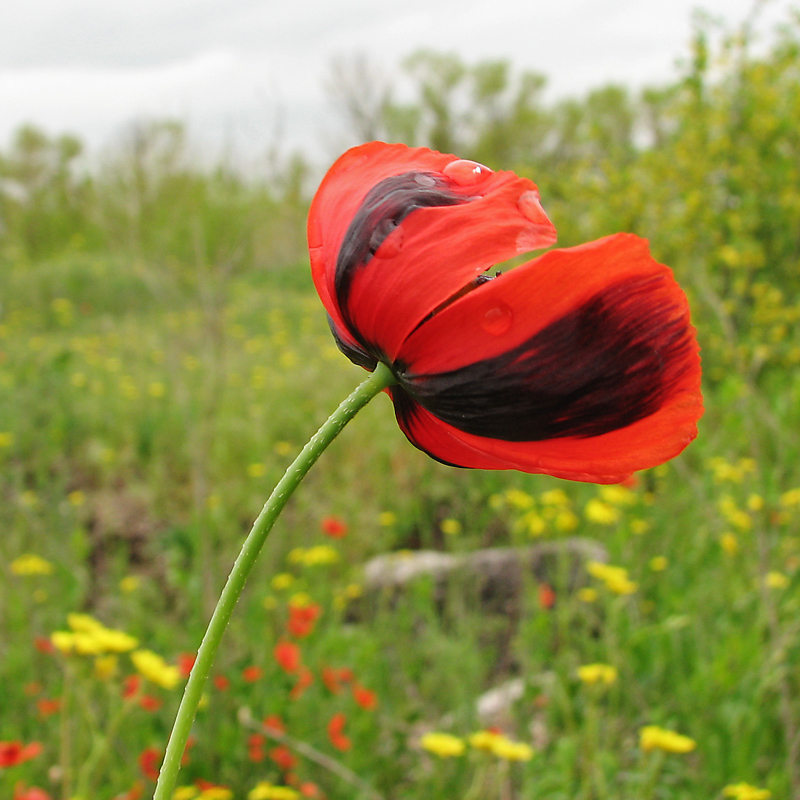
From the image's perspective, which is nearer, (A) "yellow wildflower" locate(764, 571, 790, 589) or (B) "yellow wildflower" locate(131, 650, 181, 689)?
(B) "yellow wildflower" locate(131, 650, 181, 689)

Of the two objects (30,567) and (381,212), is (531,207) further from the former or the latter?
(30,567)

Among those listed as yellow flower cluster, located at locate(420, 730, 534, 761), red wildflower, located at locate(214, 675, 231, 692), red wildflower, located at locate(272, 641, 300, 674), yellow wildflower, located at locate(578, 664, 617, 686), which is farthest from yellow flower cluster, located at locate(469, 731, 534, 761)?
red wildflower, located at locate(214, 675, 231, 692)

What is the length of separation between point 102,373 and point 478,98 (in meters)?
22.6

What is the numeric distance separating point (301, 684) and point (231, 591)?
151 cm

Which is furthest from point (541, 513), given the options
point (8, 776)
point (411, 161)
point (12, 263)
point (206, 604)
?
point (12, 263)

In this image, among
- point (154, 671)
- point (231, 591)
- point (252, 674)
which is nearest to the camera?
point (231, 591)

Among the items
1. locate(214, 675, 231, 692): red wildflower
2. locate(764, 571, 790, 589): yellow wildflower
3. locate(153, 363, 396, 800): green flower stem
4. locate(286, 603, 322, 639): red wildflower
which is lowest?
locate(214, 675, 231, 692): red wildflower

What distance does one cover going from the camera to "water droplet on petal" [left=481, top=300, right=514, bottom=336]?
352 millimetres

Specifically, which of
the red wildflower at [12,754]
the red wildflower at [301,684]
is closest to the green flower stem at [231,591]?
the red wildflower at [12,754]

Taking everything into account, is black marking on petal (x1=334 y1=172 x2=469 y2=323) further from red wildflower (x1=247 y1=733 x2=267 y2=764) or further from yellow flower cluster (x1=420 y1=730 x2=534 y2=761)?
red wildflower (x1=247 y1=733 x2=267 y2=764)

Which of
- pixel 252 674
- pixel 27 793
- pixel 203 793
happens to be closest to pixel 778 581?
pixel 252 674

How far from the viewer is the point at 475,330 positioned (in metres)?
0.37

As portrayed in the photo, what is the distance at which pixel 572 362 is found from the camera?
362 mm

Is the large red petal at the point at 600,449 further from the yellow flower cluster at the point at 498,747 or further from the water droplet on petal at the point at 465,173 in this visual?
the yellow flower cluster at the point at 498,747
